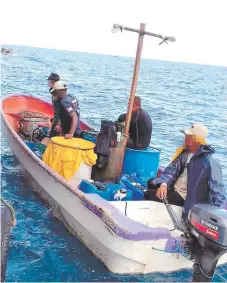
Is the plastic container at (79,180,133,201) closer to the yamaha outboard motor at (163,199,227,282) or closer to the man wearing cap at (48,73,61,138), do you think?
the yamaha outboard motor at (163,199,227,282)

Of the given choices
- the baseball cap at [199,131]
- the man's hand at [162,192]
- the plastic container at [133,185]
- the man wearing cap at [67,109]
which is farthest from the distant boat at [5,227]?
the man wearing cap at [67,109]

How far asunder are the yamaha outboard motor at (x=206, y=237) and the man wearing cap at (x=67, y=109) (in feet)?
11.0

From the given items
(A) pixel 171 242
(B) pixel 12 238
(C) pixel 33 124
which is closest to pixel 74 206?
(B) pixel 12 238

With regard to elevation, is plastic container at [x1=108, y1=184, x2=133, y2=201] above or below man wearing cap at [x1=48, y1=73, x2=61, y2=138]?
below

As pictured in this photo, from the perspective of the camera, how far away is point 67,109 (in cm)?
768

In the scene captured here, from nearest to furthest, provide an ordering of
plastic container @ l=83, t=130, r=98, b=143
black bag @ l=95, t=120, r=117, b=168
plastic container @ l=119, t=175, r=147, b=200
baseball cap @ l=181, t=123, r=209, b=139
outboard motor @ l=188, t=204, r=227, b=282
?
outboard motor @ l=188, t=204, r=227, b=282, baseball cap @ l=181, t=123, r=209, b=139, plastic container @ l=119, t=175, r=147, b=200, black bag @ l=95, t=120, r=117, b=168, plastic container @ l=83, t=130, r=98, b=143

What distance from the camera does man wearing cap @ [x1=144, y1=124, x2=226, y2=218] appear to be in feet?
16.4

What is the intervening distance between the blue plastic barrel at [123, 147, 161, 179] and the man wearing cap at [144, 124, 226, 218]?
63.7 inches

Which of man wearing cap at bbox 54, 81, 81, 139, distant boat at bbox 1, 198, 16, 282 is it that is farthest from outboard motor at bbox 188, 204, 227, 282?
man wearing cap at bbox 54, 81, 81, 139

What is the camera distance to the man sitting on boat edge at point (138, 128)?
24.5 ft

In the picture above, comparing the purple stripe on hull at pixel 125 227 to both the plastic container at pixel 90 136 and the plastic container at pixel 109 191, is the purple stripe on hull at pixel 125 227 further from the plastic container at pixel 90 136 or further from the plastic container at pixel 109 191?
the plastic container at pixel 90 136

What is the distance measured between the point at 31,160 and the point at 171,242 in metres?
3.49

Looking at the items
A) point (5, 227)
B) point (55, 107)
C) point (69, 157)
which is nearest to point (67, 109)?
point (55, 107)

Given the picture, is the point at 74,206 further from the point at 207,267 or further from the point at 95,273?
the point at 207,267
